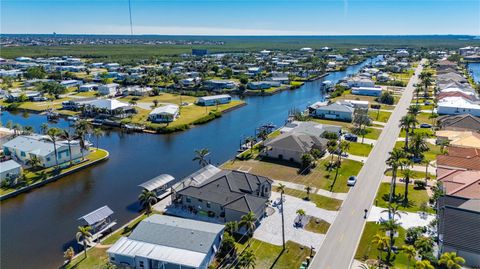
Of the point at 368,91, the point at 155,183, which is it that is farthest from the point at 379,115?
the point at 155,183

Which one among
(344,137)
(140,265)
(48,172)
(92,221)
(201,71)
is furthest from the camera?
(201,71)

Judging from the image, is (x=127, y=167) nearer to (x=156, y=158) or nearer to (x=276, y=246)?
(x=156, y=158)

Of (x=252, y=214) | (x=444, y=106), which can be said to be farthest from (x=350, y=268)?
(x=444, y=106)

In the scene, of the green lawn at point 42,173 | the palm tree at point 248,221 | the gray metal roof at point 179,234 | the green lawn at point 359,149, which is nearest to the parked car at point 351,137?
the green lawn at point 359,149

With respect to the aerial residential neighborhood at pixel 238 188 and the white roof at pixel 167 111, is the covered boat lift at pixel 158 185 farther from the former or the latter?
the white roof at pixel 167 111

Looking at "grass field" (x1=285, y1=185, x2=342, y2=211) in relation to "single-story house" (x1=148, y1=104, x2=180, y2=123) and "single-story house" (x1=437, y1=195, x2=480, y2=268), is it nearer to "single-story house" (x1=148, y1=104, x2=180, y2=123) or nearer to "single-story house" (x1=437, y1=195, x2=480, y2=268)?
"single-story house" (x1=437, y1=195, x2=480, y2=268)

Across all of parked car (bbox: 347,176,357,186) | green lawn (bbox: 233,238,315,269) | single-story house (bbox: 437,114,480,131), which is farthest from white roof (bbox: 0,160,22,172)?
single-story house (bbox: 437,114,480,131)

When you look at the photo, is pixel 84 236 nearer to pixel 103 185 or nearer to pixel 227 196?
pixel 227 196
